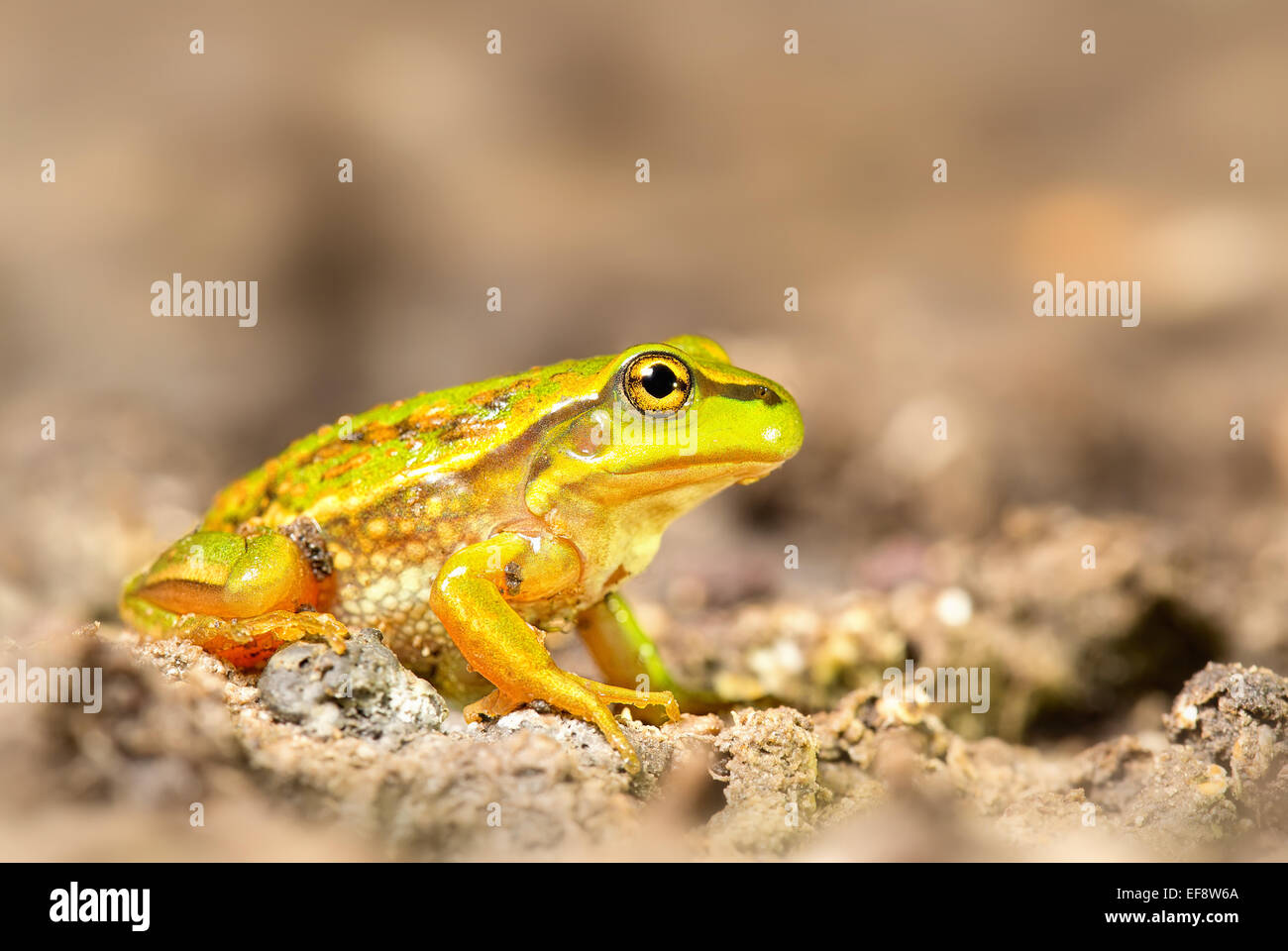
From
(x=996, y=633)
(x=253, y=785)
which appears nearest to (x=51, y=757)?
(x=253, y=785)

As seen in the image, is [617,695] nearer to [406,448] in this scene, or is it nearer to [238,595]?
[406,448]

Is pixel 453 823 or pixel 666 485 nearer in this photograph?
pixel 453 823

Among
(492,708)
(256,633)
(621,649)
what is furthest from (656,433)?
(256,633)

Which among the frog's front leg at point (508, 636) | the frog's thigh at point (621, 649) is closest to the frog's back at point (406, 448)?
the frog's front leg at point (508, 636)

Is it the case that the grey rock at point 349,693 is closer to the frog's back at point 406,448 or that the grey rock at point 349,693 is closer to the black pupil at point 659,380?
the frog's back at point 406,448

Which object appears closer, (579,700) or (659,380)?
(579,700)
